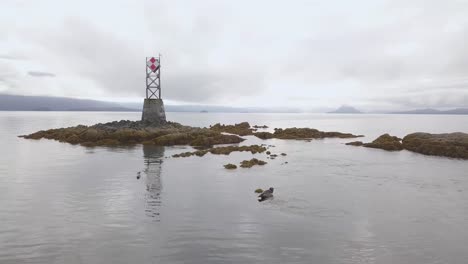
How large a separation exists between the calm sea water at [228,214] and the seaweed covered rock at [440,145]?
33.9 feet

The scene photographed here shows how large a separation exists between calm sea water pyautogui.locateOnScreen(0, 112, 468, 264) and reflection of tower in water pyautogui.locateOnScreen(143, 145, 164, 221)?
119 millimetres

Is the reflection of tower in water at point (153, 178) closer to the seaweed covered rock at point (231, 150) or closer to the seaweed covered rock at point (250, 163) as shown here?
the seaweed covered rock at point (231, 150)

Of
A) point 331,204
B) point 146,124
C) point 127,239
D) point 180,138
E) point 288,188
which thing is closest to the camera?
point 127,239

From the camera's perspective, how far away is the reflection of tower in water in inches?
760

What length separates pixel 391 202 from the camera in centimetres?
2103

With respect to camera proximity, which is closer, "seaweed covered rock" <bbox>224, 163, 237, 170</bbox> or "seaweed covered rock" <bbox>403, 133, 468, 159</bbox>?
"seaweed covered rock" <bbox>224, 163, 237, 170</bbox>

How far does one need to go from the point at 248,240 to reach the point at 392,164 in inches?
1079

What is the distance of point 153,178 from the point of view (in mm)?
27438

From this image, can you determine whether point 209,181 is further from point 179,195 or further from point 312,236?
point 312,236

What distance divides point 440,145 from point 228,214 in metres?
38.4

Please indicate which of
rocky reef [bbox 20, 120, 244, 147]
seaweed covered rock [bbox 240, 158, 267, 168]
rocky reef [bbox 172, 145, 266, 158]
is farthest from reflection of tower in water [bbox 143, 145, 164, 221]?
seaweed covered rock [bbox 240, 158, 267, 168]

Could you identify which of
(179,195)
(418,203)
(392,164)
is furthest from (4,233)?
(392,164)

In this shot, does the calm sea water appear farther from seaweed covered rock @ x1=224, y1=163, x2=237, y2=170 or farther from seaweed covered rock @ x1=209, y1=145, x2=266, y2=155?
seaweed covered rock @ x1=209, y1=145, x2=266, y2=155

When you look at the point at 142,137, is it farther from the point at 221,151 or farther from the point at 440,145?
the point at 440,145
